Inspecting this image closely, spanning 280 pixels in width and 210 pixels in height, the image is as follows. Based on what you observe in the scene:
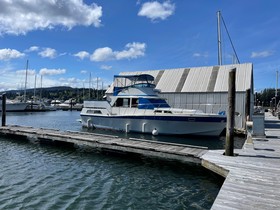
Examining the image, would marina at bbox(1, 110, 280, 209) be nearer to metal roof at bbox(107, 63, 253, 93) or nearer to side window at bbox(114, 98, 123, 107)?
side window at bbox(114, 98, 123, 107)

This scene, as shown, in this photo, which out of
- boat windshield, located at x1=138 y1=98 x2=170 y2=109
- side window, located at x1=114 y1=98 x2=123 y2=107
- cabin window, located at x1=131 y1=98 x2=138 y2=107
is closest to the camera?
boat windshield, located at x1=138 y1=98 x2=170 y2=109

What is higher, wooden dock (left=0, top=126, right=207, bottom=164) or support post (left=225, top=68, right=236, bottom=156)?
support post (left=225, top=68, right=236, bottom=156)

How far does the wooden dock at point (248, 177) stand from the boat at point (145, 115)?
22.1 ft

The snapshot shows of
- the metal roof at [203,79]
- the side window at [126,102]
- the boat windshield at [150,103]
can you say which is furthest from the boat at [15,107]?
the boat windshield at [150,103]

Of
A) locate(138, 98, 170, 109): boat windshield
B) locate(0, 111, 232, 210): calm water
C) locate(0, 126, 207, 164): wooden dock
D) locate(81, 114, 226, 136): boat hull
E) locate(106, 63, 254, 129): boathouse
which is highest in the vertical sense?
locate(106, 63, 254, 129): boathouse

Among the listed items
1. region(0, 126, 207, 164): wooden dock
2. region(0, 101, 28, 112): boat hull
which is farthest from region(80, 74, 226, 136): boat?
region(0, 101, 28, 112): boat hull

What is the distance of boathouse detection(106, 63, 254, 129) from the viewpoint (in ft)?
70.9

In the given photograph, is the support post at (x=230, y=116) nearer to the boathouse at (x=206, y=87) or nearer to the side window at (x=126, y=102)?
the boathouse at (x=206, y=87)

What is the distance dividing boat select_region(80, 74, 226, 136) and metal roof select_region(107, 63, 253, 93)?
4.48 meters

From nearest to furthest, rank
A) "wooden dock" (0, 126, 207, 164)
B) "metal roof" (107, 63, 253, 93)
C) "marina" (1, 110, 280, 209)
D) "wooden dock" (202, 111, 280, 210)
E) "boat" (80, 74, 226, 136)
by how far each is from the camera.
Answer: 1. "wooden dock" (202, 111, 280, 210)
2. "marina" (1, 110, 280, 209)
3. "wooden dock" (0, 126, 207, 164)
4. "boat" (80, 74, 226, 136)
5. "metal roof" (107, 63, 253, 93)

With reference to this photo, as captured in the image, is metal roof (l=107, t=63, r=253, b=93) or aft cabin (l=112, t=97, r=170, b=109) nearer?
aft cabin (l=112, t=97, r=170, b=109)

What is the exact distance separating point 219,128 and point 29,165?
12.0 metres

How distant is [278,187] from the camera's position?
19.2 ft

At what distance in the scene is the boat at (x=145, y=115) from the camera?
17297 mm
